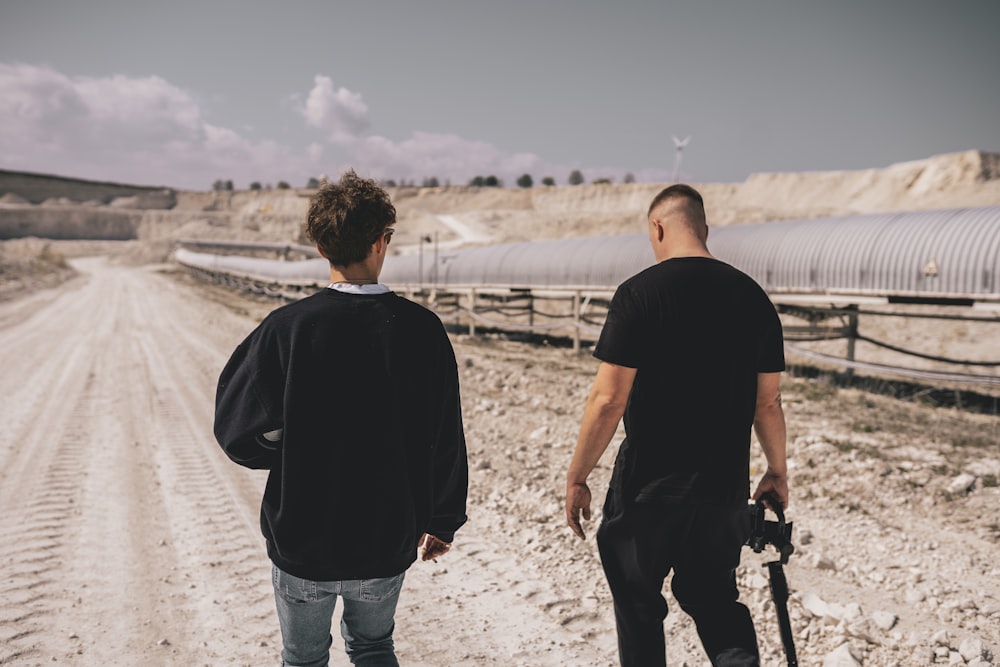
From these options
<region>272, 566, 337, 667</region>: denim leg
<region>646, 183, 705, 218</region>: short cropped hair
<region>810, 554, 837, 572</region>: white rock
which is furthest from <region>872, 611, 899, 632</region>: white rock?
<region>272, 566, 337, 667</region>: denim leg

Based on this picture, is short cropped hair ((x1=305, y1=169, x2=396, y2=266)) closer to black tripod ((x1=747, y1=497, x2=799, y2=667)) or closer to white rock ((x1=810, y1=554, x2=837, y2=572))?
black tripod ((x1=747, y1=497, x2=799, y2=667))

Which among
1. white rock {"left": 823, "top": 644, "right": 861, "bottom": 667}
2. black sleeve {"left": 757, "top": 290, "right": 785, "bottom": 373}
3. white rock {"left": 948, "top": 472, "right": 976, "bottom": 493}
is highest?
black sleeve {"left": 757, "top": 290, "right": 785, "bottom": 373}

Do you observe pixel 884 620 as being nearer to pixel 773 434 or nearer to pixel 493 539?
pixel 773 434

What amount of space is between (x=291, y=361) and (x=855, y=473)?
6736 millimetres

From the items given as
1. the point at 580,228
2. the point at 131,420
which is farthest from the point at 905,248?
the point at 580,228

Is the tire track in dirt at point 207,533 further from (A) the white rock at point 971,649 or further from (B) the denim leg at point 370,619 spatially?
(A) the white rock at point 971,649

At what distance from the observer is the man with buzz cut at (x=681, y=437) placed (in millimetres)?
2586

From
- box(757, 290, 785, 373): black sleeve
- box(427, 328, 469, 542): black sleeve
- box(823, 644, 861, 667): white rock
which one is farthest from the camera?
box(823, 644, 861, 667): white rock

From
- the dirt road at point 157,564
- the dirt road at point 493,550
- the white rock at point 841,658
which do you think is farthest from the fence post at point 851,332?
the white rock at point 841,658

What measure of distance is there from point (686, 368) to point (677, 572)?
893 mm

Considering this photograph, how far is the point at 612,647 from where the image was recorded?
12.2 ft

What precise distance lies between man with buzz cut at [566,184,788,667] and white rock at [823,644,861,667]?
1.24 m

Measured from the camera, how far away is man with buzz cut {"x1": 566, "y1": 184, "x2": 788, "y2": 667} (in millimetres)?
2586

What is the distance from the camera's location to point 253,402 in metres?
2.06
